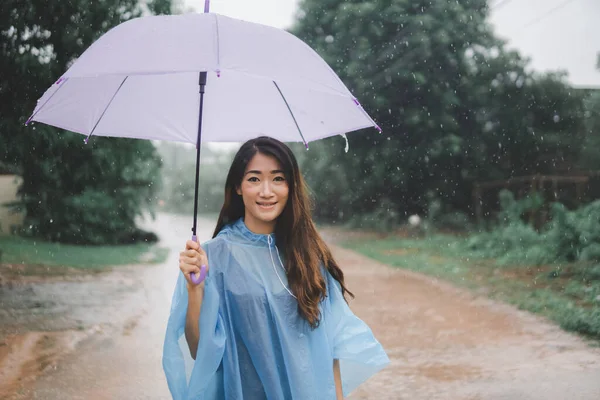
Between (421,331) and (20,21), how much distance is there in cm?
662

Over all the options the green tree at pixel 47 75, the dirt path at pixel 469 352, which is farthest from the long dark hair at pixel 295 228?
the green tree at pixel 47 75

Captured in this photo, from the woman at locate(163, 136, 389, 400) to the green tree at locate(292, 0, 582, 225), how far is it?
15384mm

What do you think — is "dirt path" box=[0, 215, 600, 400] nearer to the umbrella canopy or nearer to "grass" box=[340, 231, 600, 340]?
"grass" box=[340, 231, 600, 340]

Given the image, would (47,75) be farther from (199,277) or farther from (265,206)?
(199,277)

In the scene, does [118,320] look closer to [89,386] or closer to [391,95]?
[89,386]

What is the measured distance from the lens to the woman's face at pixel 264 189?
2533 mm

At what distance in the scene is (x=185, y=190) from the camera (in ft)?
212

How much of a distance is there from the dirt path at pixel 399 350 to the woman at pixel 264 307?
3.22 metres

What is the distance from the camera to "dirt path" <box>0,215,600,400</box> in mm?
5641

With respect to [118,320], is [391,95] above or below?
above

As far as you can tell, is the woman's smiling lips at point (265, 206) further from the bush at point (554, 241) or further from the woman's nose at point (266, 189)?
the bush at point (554, 241)

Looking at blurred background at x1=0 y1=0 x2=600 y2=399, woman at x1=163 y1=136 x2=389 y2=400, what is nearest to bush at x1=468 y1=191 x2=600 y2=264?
blurred background at x1=0 y1=0 x2=600 y2=399

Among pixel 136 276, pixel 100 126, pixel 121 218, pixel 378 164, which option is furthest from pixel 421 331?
pixel 121 218

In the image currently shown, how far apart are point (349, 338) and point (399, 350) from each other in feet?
15.5
